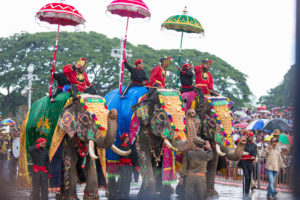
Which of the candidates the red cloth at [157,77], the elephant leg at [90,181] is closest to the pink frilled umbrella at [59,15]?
the red cloth at [157,77]

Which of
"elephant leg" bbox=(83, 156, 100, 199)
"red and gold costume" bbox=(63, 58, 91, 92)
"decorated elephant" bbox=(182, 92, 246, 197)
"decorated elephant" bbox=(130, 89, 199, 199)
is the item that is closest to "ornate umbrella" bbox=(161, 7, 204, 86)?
"decorated elephant" bbox=(182, 92, 246, 197)

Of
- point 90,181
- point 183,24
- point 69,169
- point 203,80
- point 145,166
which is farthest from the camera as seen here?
point 183,24

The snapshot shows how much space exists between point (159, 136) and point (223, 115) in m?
1.78

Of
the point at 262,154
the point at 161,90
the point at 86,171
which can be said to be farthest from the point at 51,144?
the point at 262,154

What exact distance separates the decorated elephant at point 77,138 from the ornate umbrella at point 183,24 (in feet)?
12.7

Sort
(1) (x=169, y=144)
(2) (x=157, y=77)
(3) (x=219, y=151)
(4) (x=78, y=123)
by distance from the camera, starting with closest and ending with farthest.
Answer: (4) (x=78, y=123)
(1) (x=169, y=144)
(3) (x=219, y=151)
(2) (x=157, y=77)

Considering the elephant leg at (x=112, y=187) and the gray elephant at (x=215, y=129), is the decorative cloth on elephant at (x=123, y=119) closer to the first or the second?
the elephant leg at (x=112, y=187)

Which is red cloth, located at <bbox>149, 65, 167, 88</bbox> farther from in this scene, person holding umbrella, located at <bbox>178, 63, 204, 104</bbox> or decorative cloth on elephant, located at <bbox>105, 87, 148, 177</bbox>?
person holding umbrella, located at <bbox>178, 63, 204, 104</bbox>

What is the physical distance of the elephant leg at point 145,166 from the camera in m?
9.30

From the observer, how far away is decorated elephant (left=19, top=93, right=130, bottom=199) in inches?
338

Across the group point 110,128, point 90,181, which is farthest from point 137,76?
point 90,181

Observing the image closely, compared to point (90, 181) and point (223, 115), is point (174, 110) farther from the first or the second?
point (90, 181)

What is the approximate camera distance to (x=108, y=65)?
32938mm

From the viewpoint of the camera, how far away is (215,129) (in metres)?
10.4
